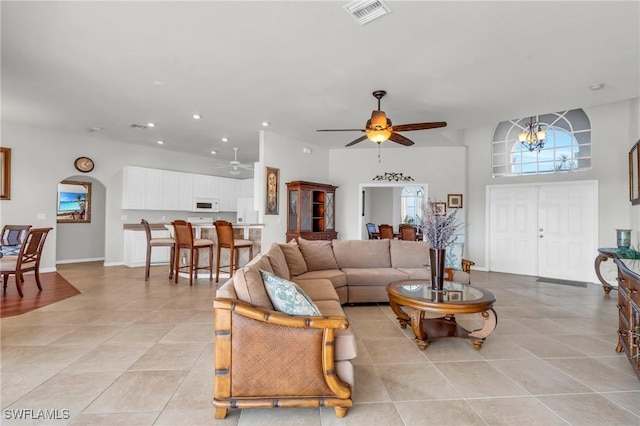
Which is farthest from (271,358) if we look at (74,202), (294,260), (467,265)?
(74,202)

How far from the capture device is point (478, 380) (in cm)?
227

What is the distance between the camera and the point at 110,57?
133 inches

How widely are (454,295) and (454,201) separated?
4.70m

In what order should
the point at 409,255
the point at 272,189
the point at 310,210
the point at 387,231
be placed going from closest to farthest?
the point at 409,255 < the point at 272,189 < the point at 310,210 < the point at 387,231

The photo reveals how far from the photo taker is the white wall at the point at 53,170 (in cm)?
603

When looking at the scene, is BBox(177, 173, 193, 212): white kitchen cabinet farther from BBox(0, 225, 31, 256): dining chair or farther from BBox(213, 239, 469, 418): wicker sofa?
BBox(213, 239, 469, 418): wicker sofa

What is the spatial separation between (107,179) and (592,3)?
8.54 metres

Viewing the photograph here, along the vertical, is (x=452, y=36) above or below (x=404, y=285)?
above

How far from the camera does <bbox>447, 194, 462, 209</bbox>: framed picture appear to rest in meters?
7.10

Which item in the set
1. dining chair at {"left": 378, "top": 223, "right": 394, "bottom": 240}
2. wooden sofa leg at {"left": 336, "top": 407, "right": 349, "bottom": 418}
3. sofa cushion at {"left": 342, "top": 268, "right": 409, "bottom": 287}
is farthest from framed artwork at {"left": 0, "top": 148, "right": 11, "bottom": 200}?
dining chair at {"left": 378, "top": 223, "right": 394, "bottom": 240}

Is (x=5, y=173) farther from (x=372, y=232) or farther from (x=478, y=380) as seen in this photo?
(x=372, y=232)

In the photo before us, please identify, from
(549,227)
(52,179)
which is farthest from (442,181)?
(52,179)

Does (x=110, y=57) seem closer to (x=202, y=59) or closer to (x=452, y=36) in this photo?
(x=202, y=59)

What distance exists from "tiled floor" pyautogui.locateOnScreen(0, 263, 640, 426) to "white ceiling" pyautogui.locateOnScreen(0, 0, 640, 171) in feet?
9.40
